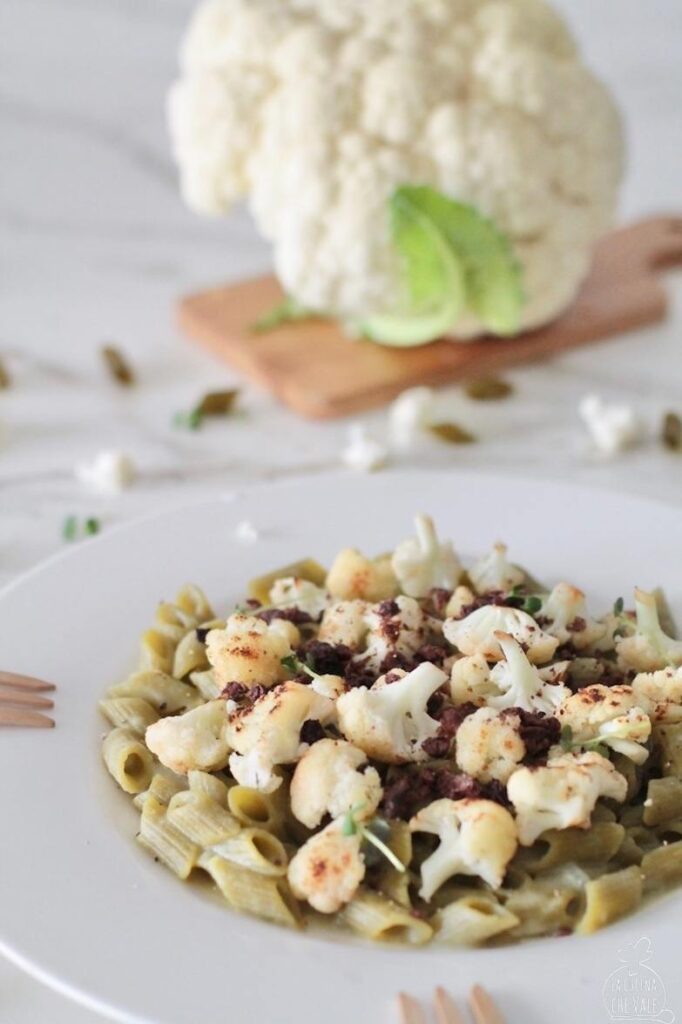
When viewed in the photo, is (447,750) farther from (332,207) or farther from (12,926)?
(332,207)

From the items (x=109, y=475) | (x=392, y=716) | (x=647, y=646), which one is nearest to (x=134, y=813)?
(x=392, y=716)

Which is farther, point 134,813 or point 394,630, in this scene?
point 394,630

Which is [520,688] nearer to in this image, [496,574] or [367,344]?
[496,574]

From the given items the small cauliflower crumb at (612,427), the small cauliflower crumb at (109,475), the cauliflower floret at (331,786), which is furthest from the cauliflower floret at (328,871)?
the small cauliflower crumb at (612,427)

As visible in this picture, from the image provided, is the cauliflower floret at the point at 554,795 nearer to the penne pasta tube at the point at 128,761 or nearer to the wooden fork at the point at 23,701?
the penne pasta tube at the point at 128,761

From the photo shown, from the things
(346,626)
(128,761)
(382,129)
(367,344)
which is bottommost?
(128,761)

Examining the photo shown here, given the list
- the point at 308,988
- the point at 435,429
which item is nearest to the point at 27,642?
the point at 308,988
